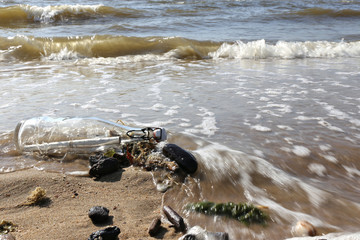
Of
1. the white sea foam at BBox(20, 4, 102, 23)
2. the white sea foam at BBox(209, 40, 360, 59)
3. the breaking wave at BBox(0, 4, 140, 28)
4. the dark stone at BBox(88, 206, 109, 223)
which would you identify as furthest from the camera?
the white sea foam at BBox(20, 4, 102, 23)

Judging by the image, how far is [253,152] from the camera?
2.53m

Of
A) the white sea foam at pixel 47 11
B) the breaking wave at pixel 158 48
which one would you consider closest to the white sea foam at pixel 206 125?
the breaking wave at pixel 158 48

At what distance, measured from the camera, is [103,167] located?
2.18 metres

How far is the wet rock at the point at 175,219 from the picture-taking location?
1670 mm

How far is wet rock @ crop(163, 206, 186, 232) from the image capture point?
1.67 metres

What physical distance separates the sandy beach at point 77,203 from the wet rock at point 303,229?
1.87ft

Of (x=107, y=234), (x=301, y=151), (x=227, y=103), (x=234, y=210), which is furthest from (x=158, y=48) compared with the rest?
(x=107, y=234)

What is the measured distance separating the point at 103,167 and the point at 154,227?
0.70 meters

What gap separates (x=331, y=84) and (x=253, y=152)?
271 cm

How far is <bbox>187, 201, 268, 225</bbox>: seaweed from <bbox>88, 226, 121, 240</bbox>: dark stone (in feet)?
1.53

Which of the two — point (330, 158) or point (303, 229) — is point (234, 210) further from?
point (330, 158)

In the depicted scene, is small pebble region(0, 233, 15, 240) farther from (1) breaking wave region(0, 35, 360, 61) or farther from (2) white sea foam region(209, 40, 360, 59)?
(2) white sea foam region(209, 40, 360, 59)

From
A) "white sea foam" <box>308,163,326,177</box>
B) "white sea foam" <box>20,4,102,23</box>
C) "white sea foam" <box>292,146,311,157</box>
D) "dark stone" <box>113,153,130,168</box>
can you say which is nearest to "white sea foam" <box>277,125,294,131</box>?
"white sea foam" <box>292,146,311,157</box>

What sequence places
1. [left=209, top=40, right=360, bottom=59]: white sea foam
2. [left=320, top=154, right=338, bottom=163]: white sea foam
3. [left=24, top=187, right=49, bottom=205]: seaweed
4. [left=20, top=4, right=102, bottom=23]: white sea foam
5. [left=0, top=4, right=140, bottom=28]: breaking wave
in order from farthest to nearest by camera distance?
[left=20, top=4, right=102, bottom=23]: white sea foam, [left=0, top=4, right=140, bottom=28]: breaking wave, [left=209, top=40, right=360, bottom=59]: white sea foam, [left=320, top=154, right=338, bottom=163]: white sea foam, [left=24, top=187, right=49, bottom=205]: seaweed
